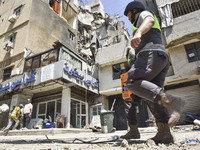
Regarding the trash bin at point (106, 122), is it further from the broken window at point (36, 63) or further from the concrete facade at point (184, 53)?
the broken window at point (36, 63)

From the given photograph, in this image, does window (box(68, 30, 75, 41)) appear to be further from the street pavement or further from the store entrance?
the street pavement

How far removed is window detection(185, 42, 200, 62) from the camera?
439 inches

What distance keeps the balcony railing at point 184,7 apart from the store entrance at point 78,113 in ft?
39.1

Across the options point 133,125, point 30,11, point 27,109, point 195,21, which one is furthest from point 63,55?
point 195,21

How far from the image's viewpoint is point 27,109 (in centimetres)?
897

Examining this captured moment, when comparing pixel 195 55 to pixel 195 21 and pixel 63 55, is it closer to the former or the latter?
pixel 195 21

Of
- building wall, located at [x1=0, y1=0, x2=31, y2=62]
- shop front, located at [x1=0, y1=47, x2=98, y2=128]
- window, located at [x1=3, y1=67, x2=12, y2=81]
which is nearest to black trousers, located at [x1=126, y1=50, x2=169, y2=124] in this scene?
shop front, located at [x1=0, y1=47, x2=98, y2=128]

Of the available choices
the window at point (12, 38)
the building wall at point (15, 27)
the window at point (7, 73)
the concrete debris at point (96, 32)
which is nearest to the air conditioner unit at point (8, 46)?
the building wall at point (15, 27)

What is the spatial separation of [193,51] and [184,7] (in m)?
4.03

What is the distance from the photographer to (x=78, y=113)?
12.8 m

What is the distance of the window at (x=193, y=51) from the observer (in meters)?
11.1

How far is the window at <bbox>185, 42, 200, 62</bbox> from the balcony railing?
2978 mm

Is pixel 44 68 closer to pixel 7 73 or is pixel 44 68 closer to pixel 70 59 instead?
pixel 70 59

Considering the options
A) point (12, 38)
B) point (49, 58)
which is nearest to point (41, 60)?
point (49, 58)
